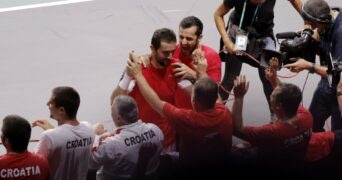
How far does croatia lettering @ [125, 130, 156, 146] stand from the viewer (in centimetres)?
520

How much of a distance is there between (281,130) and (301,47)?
2.31 ft

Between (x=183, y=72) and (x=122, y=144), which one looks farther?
(x=183, y=72)

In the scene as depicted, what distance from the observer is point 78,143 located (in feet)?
16.8

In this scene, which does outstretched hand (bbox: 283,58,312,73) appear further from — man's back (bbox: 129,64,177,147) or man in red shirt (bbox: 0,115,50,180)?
man in red shirt (bbox: 0,115,50,180)

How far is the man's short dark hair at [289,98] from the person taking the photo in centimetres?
544

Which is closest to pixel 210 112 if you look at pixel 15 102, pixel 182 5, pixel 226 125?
pixel 226 125

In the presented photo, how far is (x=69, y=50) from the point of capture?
8031 mm

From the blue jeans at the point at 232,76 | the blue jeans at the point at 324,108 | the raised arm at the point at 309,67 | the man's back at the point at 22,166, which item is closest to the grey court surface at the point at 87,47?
the blue jeans at the point at 232,76

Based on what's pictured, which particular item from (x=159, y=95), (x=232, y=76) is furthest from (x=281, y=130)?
(x=232, y=76)

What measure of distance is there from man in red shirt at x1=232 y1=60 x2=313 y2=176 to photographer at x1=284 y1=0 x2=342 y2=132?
13.6 inches

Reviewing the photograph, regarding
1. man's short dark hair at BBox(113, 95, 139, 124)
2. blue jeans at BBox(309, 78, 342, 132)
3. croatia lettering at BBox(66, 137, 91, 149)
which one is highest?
man's short dark hair at BBox(113, 95, 139, 124)

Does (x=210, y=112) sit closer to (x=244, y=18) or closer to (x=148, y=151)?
(x=148, y=151)

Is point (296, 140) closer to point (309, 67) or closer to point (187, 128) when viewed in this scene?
point (309, 67)

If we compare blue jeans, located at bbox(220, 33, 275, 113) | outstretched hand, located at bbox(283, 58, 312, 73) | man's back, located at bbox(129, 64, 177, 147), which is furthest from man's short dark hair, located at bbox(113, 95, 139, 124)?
blue jeans, located at bbox(220, 33, 275, 113)
